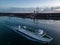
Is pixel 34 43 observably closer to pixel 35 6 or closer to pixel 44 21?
pixel 44 21

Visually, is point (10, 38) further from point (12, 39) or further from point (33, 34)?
point (33, 34)

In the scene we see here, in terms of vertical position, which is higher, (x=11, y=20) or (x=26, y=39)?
(x=11, y=20)

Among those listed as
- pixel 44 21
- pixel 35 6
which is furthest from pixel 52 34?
pixel 35 6

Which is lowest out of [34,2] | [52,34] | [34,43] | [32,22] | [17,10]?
[34,43]

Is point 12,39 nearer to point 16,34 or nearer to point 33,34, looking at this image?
point 16,34

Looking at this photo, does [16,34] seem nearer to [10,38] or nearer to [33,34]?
[10,38]

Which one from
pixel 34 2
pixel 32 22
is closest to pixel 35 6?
pixel 34 2

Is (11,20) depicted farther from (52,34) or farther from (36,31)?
(52,34)

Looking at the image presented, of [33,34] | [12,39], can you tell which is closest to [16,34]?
[12,39]

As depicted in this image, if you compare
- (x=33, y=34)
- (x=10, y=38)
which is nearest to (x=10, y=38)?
(x=10, y=38)
